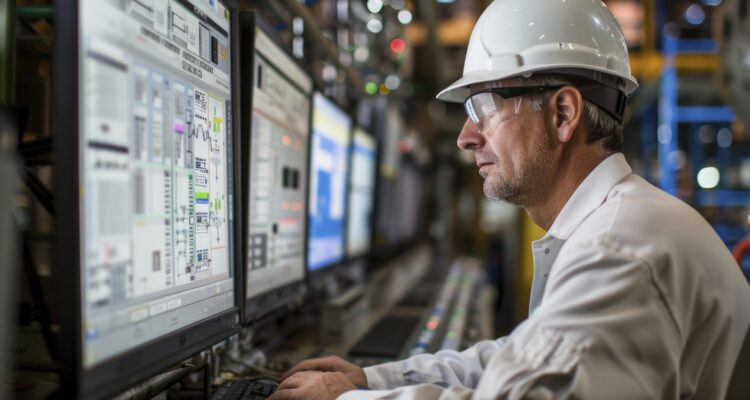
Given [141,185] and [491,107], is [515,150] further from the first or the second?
[141,185]

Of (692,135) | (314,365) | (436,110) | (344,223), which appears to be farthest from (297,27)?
(436,110)

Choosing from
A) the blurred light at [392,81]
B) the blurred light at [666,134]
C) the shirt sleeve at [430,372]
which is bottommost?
the shirt sleeve at [430,372]

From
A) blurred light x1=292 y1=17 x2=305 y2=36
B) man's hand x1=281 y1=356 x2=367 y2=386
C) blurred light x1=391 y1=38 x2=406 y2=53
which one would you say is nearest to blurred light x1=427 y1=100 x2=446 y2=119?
blurred light x1=391 y1=38 x2=406 y2=53

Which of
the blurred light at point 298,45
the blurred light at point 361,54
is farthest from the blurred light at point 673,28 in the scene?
the blurred light at point 298,45

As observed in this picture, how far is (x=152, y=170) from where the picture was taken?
0.99 m

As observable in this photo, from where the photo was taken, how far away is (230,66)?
137 cm

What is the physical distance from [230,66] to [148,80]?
0.40 meters

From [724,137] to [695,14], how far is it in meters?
1.63

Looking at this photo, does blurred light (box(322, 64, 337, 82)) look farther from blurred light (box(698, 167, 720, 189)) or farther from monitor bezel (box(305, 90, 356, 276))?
blurred light (box(698, 167, 720, 189))

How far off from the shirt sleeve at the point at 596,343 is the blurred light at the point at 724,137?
6.92 m

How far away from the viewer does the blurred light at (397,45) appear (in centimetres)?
365

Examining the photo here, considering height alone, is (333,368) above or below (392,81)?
below

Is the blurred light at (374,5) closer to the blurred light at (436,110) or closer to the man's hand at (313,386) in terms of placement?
the man's hand at (313,386)

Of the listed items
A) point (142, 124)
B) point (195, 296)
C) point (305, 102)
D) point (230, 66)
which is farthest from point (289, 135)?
point (142, 124)
